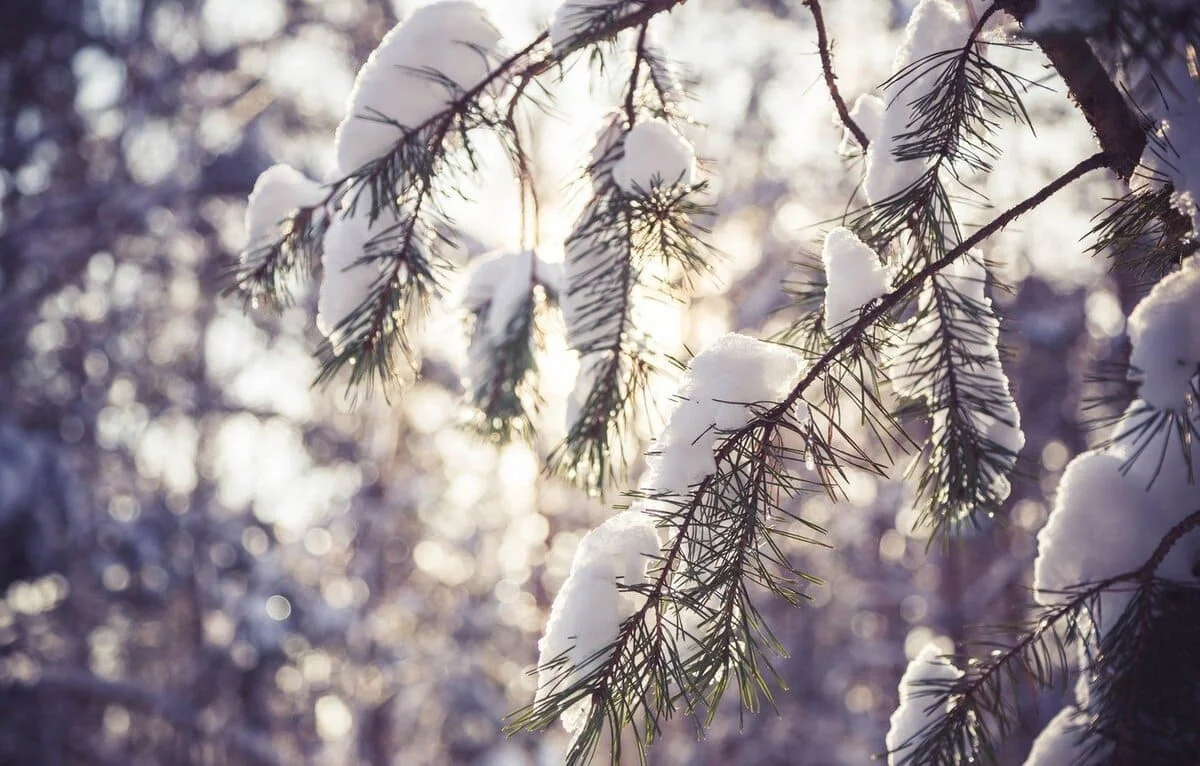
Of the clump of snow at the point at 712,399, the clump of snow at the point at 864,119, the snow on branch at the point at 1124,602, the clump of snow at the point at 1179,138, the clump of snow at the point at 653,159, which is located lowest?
the snow on branch at the point at 1124,602

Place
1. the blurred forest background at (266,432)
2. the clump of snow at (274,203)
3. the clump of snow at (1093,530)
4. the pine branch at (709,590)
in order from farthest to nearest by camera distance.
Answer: the blurred forest background at (266,432) < the clump of snow at (274,203) < the clump of snow at (1093,530) < the pine branch at (709,590)

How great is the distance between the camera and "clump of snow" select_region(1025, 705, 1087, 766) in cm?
88

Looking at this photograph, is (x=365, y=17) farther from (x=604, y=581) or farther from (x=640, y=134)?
(x=604, y=581)

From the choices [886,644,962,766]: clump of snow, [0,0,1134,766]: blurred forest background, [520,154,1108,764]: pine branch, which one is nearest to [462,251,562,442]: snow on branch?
[520,154,1108,764]: pine branch

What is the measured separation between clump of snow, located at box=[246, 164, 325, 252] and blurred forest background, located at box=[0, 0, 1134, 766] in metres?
2.94

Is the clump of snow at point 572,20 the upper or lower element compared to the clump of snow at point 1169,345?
upper

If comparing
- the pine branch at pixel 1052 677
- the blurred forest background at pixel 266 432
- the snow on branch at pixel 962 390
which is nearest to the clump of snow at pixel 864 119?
the snow on branch at pixel 962 390

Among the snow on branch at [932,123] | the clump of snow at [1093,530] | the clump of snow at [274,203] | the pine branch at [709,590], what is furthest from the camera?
the clump of snow at [274,203]

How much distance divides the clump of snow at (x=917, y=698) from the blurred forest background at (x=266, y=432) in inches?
136

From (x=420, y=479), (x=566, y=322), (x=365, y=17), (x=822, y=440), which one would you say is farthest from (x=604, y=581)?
(x=365, y=17)

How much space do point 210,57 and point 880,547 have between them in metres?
7.06

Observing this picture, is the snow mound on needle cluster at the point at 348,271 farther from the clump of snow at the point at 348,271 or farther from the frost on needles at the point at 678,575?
the frost on needles at the point at 678,575

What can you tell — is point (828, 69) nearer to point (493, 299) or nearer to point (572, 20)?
point (572, 20)

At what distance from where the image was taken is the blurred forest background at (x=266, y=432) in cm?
436
